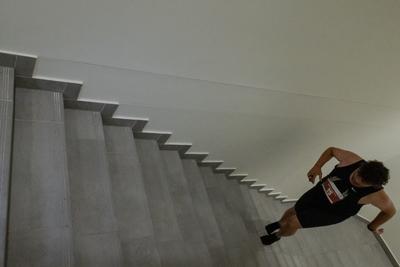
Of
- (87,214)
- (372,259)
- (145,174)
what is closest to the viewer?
(87,214)

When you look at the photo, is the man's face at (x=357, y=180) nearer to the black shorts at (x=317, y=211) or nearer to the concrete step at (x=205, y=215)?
the black shorts at (x=317, y=211)

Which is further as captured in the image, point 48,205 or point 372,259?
point 372,259

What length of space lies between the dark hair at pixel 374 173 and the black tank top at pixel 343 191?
0.45 feet

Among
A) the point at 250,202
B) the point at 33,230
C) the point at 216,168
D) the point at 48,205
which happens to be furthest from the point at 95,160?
the point at 250,202

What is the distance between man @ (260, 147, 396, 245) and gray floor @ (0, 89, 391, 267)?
52 cm

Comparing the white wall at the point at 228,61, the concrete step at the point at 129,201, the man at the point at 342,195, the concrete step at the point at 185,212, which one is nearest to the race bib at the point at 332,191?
the man at the point at 342,195

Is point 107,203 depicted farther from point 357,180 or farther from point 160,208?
point 357,180

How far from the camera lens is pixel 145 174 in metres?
2.28

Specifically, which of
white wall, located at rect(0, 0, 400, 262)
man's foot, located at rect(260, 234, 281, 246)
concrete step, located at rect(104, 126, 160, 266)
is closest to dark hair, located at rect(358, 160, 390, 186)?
white wall, located at rect(0, 0, 400, 262)

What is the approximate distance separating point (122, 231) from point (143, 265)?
21 cm

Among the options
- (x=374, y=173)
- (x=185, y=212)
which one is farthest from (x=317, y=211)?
(x=185, y=212)

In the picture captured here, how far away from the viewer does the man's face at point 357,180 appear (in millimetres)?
Result: 2167

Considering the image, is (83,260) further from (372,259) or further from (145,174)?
(372,259)

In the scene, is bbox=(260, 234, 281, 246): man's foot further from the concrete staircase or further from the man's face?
the man's face
